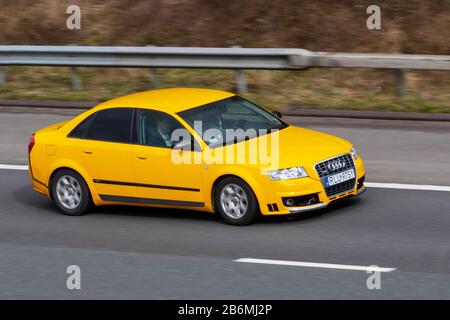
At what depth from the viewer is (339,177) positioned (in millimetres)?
11977

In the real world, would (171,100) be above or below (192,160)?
above

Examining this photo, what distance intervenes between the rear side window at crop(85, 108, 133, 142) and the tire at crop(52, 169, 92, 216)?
0.55 meters

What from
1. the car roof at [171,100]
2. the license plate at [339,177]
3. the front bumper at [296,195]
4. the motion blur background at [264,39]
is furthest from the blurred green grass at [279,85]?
the front bumper at [296,195]

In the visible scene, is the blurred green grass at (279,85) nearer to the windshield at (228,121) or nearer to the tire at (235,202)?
the windshield at (228,121)

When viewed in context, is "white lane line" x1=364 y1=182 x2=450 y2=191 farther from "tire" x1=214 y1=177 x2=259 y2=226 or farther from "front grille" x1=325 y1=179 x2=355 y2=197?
"tire" x1=214 y1=177 x2=259 y2=226

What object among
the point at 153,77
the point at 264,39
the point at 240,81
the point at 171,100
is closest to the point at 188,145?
the point at 171,100

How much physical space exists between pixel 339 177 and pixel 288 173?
69cm

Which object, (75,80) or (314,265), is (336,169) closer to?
(314,265)

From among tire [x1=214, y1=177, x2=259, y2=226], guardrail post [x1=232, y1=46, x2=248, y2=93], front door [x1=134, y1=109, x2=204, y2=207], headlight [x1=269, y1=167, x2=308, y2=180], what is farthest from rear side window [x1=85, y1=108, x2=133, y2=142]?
guardrail post [x1=232, y1=46, x2=248, y2=93]

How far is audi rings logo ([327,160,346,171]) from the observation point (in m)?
11.9

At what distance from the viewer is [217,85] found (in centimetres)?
1970
